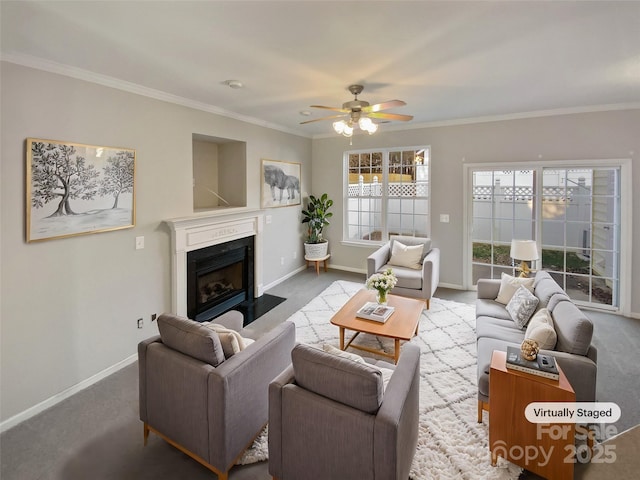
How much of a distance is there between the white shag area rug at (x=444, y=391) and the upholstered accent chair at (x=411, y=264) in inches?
13.5

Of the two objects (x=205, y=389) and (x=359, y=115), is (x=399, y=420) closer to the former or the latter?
(x=205, y=389)

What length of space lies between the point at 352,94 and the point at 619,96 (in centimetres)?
319

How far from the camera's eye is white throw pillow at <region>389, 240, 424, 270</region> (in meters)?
4.91

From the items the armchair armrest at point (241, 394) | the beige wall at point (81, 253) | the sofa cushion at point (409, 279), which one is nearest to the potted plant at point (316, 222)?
the sofa cushion at point (409, 279)

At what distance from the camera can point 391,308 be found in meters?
3.42

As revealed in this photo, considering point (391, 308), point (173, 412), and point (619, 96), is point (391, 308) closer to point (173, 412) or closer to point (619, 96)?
point (173, 412)

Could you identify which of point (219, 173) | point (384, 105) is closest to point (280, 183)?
point (219, 173)

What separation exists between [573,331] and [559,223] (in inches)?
123

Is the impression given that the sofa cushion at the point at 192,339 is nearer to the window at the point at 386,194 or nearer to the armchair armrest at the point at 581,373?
the armchair armrest at the point at 581,373

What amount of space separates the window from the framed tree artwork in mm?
4058

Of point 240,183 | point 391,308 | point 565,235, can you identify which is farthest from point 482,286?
point 240,183

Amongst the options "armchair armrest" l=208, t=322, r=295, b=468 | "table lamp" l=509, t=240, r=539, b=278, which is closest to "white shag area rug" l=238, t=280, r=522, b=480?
"armchair armrest" l=208, t=322, r=295, b=468

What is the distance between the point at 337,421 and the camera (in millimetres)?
1582

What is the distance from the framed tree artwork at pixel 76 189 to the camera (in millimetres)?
2459
